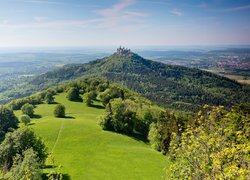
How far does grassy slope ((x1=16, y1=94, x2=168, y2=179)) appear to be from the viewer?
65.4 metres

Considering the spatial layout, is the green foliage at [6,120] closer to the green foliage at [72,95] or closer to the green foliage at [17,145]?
the green foliage at [17,145]

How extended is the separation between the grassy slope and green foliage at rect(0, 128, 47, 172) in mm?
6313

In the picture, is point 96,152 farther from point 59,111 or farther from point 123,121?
point 59,111

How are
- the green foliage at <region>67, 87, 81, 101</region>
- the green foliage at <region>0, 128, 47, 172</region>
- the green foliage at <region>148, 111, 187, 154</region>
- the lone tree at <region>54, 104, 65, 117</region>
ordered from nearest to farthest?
the green foliage at <region>0, 128, 47, 172</region>, the green foliage at <region>148, 111, 187, 154</region>, the lone tree at <region>54, 104, 65, 117</region>, the green foliage at <region>67, 87, 81, 101</region>

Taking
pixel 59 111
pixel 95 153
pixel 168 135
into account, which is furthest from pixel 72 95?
pixel 168 135

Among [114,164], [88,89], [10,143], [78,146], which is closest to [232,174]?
[10,143]

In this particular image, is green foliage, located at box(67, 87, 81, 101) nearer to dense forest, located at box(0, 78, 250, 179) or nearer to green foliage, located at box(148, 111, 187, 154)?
dense forest, located at box(0, 78, 250, 179)

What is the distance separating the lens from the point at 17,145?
58.1m

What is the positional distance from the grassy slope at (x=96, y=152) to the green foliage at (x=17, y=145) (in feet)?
20.7

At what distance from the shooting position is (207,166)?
19703mm

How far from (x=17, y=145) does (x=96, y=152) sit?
89.5 feet

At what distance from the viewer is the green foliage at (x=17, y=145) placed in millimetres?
56812

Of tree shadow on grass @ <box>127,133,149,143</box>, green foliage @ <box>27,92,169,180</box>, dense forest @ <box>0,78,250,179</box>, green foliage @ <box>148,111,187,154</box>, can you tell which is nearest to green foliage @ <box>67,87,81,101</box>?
dense forest @ <box>0,78,250,179</box>

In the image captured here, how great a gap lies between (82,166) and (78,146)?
17427 mm
